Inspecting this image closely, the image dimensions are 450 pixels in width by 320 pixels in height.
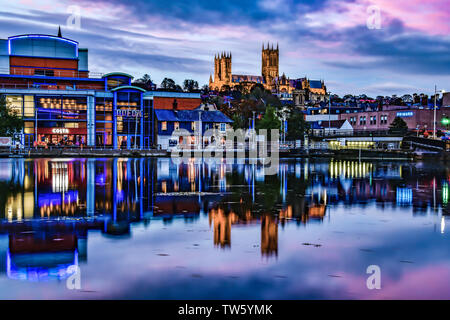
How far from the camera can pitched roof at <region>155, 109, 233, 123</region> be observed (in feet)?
349

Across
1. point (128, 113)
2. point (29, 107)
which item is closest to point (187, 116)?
point (128, 113)

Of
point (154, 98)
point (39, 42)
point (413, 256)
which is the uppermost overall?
point (39, 42)

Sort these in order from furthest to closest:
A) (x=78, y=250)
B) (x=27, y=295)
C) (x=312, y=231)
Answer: (x=312, y=231) → (x=78, y=250) → (x=27, y=295)

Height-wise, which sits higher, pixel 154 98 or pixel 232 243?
pixel 154 98

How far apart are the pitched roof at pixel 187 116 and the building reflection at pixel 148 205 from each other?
67.3 meters

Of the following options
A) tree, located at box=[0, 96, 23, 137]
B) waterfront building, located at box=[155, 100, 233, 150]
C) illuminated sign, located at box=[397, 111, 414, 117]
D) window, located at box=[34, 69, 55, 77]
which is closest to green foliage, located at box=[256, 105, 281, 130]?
waterfront building, located at box=[155, 100, 233, 150]

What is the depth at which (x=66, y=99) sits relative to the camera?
100500 mm

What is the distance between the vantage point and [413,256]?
14820mm

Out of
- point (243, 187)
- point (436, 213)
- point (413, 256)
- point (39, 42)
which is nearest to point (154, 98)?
point (39, 42)

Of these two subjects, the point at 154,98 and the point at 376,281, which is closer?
the point at 376,281

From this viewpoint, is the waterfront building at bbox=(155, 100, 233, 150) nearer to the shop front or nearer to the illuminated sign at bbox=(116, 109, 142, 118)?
the illuminated sign at bbox=(116, 109, 142, 118)

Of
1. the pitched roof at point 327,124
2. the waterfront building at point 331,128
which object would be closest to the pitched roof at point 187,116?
the waterfront building at point 331,128

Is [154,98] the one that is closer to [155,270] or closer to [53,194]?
[53,194]

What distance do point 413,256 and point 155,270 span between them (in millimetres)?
7405
